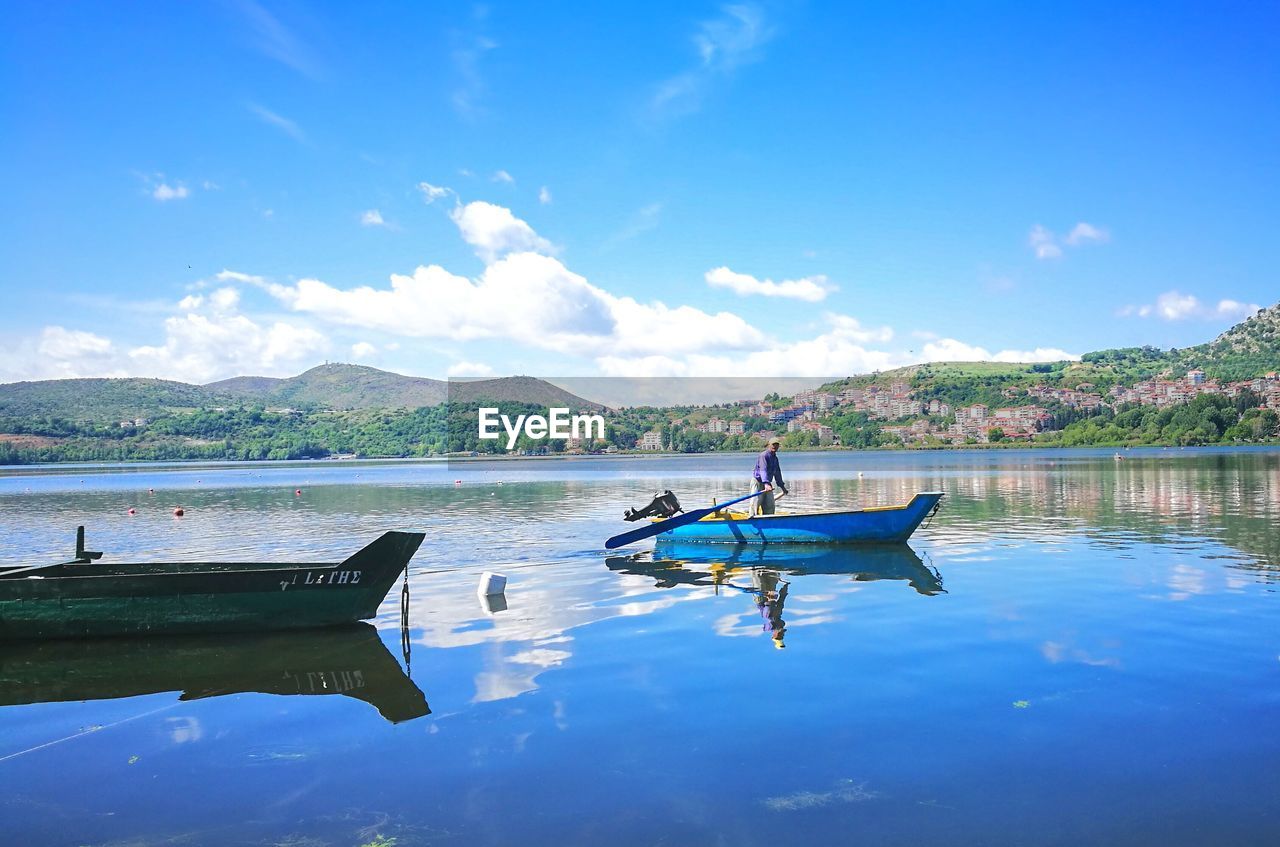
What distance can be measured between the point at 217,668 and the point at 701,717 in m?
7.46

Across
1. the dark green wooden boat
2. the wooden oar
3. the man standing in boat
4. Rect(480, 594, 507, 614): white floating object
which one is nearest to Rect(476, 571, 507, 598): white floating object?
Rect(480, 594, 507, 614): white floating object

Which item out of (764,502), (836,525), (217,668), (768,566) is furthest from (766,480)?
(217,668)

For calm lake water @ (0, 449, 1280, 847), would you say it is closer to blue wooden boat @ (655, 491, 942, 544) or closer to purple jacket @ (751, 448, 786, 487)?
blue wooden boat @ (655, 491, 942, 544)

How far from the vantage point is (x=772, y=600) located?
54.3 feet

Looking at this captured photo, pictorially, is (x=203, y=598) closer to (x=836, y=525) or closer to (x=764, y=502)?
(x=764, y=502)

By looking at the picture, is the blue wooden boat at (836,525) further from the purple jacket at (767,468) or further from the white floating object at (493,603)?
the white floating object at (493,603)

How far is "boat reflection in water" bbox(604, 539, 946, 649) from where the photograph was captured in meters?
18.1

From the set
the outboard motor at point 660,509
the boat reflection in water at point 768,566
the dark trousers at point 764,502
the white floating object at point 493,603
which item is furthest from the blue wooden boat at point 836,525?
the white floating object at point 493,603

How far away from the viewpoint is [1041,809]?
6781mm

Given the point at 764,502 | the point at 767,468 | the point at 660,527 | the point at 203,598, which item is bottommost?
the point at 203,598

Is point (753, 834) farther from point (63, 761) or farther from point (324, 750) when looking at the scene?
point (63, 761)

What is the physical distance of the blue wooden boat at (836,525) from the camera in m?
23.4

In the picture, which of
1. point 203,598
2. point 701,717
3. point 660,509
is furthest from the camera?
point 660,509

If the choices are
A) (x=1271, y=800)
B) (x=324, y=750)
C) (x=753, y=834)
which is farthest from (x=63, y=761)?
(x=1271, y=800)
